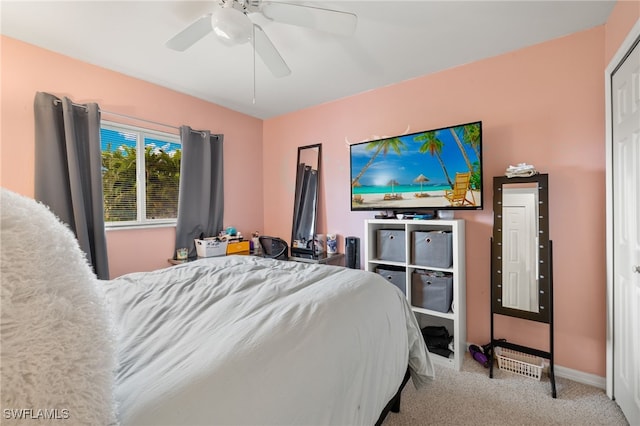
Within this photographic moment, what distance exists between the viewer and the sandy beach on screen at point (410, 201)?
2327 millimetres

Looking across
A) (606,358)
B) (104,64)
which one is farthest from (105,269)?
(606,358)

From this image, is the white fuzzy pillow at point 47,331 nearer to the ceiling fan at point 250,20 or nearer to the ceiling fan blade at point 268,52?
the ceiling fan at point 250,20

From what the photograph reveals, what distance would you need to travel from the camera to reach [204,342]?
0.86 metres

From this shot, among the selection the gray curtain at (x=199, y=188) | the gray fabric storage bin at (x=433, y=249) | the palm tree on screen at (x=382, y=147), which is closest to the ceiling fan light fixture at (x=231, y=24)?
the palm tree on screen at (x=382, y=147)

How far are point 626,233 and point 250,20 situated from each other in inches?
97.0

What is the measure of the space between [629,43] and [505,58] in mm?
845

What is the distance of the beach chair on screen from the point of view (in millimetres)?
2188

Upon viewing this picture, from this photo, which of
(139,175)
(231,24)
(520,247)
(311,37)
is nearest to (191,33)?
(231,24)

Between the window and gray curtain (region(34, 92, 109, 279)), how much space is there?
19cm

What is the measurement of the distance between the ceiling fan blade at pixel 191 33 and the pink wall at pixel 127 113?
1215 mm

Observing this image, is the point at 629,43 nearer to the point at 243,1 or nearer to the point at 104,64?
the point at 243,1

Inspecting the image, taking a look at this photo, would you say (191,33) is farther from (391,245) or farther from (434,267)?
(434,267)

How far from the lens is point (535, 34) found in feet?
6.44

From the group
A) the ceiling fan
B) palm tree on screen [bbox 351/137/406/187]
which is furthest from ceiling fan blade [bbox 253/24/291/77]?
palm tree on screen [bbox 351/137/406/187]
